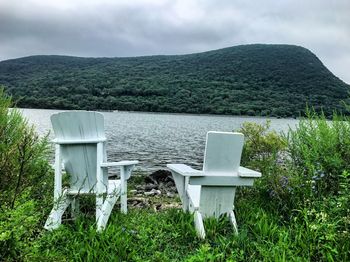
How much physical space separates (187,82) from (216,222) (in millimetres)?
92881

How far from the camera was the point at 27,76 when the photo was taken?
9475cm

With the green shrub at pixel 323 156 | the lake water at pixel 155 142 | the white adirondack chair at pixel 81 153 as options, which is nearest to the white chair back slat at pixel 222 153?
the green shrub at pixel 323 156

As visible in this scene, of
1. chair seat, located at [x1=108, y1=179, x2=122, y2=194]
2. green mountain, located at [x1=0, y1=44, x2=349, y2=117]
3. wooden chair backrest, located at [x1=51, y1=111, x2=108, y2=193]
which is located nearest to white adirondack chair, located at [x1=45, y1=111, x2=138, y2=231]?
wooden chair backrest, located at [x1=51, y1=111, x2=108, y2=193]

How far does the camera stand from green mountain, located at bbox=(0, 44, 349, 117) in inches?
2781

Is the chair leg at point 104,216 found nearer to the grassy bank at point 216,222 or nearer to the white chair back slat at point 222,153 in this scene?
the grassy bank at point 216,222

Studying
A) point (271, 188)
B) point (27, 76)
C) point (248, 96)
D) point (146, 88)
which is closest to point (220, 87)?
point (248, 96)

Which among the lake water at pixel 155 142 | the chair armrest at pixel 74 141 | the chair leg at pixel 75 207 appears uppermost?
the chair armrest at pixel 74 141

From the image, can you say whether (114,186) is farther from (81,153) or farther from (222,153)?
(222,153)

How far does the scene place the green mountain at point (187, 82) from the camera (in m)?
70.6

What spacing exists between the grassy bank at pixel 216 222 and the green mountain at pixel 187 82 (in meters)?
49.3

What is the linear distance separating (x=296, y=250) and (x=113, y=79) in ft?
297

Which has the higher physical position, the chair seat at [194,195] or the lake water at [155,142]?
the chair seat at [194,195]

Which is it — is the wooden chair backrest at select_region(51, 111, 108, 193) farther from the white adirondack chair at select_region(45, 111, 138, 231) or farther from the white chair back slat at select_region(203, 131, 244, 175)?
the white chair back slat at select_region(203, 131, 244, 175)

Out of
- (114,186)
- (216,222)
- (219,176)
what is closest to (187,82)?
(114,186)
